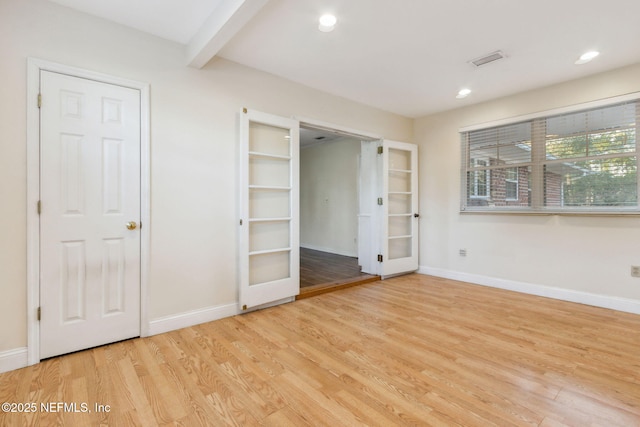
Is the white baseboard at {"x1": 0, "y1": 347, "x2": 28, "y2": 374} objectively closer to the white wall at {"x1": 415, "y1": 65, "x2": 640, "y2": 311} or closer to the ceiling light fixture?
the ceiling light fixture

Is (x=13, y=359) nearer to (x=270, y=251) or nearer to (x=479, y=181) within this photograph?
(x=270, y=251)

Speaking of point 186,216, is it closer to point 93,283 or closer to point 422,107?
point 93,283

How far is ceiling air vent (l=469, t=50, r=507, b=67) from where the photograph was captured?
2906mm

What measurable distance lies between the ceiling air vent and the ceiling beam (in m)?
2.27

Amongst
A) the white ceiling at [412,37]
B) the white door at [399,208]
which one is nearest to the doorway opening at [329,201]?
the white door at [399,208]

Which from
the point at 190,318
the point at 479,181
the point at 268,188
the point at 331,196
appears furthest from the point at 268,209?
the point at 331,196

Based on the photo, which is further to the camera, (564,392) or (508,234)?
(508,234)

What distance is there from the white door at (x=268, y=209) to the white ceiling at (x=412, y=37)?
0.72m

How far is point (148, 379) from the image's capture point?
1917 mm

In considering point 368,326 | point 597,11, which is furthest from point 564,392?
point 597,11

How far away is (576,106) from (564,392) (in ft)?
10.7

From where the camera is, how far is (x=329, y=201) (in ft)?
22.9

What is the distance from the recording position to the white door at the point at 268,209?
3.04 metres

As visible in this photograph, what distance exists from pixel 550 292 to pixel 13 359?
5.25 m
